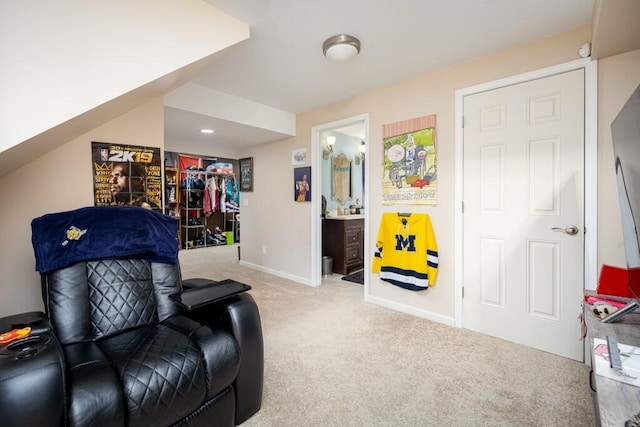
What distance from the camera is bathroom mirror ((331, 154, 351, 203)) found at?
4762 mm

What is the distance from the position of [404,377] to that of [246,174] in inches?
149

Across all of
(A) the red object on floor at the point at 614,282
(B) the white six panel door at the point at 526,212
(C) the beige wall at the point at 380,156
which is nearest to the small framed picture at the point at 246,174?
(C) the beige wall at the point at 380,156

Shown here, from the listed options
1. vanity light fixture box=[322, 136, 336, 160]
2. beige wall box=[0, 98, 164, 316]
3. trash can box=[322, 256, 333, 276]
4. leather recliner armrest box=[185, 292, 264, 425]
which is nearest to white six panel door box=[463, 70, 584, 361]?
leather recliner armrest box=[185, 292, 264, 425]

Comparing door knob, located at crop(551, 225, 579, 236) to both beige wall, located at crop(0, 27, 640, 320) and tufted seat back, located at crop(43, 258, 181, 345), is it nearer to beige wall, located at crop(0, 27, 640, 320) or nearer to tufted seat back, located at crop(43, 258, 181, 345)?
beige wall, located at crop(0, 27, 640, 320)

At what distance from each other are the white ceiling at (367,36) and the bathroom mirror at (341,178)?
1788mm

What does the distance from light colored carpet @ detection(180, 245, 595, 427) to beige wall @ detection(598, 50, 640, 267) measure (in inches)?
32.5

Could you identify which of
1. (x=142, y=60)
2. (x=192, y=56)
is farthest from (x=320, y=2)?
(x=142, y=60)

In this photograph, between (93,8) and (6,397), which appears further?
(93,8)

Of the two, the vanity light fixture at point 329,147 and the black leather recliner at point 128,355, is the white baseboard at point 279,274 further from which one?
the black leather recliner at point 128,355

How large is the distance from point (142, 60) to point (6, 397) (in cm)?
141

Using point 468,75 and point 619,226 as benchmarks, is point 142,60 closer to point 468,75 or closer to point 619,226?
point 468,75

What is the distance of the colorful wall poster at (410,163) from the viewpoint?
2625mm

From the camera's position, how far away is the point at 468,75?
7.89 ft

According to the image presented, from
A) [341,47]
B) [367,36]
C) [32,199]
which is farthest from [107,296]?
[367,36]
